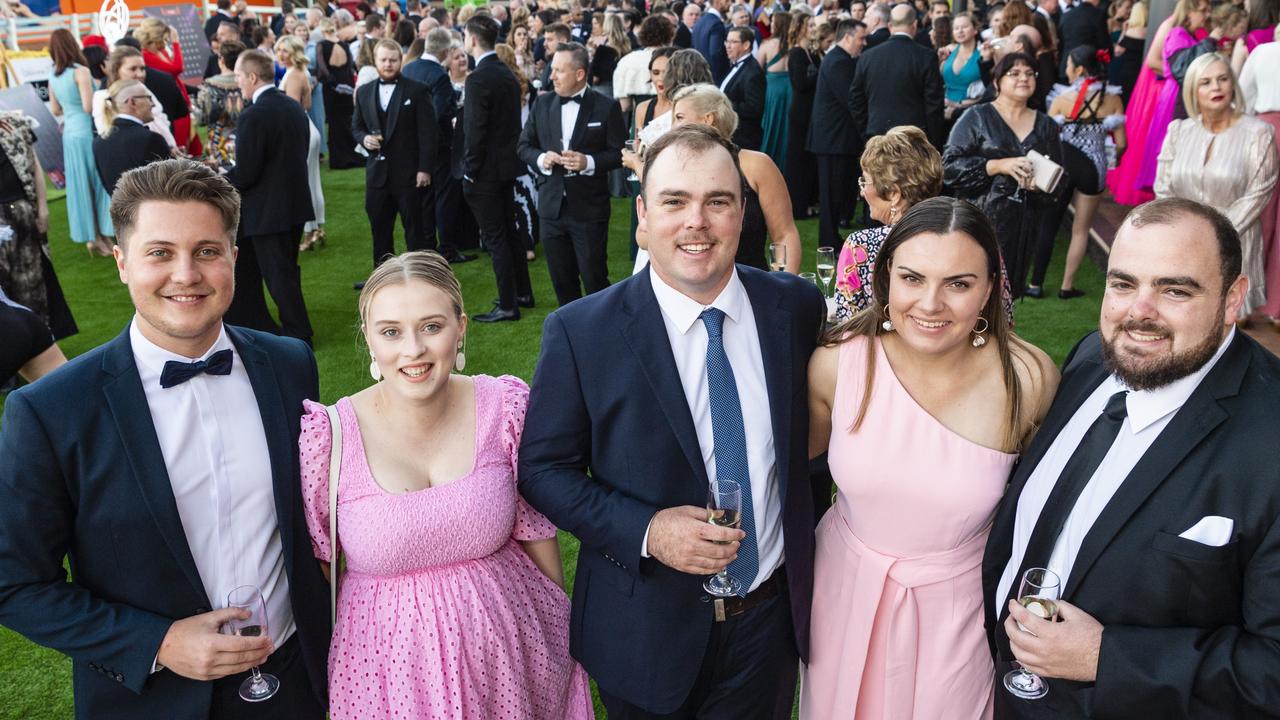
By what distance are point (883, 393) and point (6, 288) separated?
604cm

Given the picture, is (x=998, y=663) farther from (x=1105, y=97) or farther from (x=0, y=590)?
(x=1105, y=97)

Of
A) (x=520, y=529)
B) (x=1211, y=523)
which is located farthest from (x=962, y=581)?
(x=520, y=529)

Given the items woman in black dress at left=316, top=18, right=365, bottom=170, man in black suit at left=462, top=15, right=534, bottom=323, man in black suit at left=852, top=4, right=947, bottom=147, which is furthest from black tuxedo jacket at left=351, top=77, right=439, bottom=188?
woman in black dress at left=316, top=18, right=365, bottom=170

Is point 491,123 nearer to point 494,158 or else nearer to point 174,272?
point 494,158

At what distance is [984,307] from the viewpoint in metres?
2.51

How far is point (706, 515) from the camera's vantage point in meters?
2.22

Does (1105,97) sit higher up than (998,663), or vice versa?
(1105,97)

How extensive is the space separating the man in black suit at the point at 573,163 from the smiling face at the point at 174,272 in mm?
4531

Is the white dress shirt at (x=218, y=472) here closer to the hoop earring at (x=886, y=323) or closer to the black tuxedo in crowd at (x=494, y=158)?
the hoop earring at (x=886, y=323)

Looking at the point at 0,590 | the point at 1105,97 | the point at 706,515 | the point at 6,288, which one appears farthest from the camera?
the point at 1105,97

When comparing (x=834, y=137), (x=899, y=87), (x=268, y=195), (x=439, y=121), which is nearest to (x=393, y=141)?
(x=439, y=121)

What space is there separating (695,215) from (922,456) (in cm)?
82

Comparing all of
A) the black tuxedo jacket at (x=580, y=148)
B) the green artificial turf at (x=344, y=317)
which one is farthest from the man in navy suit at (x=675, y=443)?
the black tuxedo jacket at (x=580, y=148)

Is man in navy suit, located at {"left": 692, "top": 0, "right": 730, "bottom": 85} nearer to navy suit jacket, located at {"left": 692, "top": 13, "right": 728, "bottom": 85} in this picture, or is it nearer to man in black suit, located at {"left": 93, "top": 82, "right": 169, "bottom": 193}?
navy suit jacket, located at {"left": 692, "top": 13, "right": 728, "bottom": 85}
